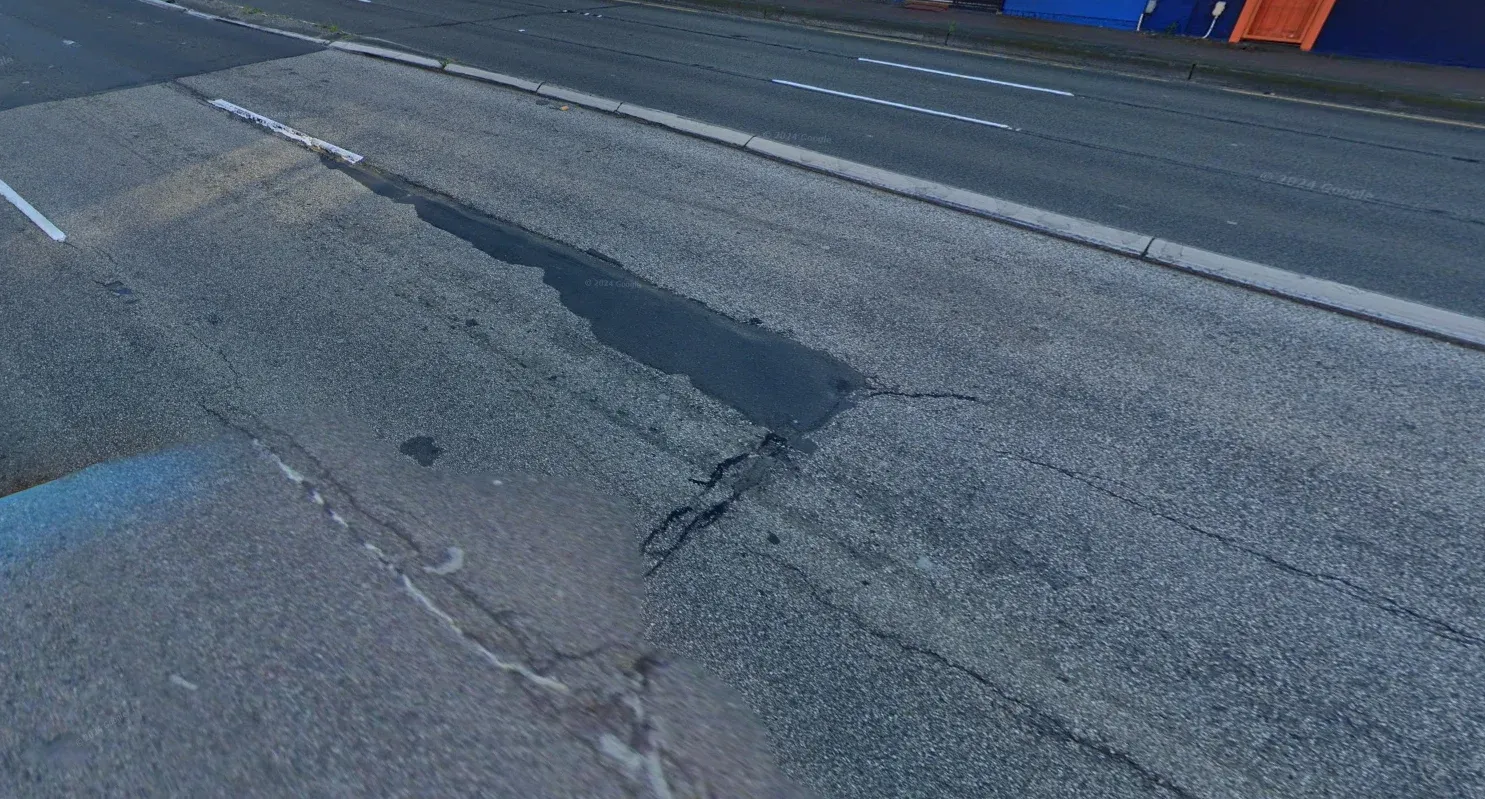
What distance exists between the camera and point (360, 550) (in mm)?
3592

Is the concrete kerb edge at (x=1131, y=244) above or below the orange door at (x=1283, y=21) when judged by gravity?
below

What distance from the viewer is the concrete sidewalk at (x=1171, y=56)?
11.2m

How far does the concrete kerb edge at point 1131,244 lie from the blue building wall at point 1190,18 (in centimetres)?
1142

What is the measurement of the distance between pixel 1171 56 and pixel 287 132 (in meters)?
14.4

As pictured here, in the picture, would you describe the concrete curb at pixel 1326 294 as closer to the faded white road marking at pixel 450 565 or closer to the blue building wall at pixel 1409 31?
the faded white road marking at pixel 450 565

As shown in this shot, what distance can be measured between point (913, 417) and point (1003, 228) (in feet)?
11.0

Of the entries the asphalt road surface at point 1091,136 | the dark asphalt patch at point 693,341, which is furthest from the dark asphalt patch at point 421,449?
the asphalt road surface at point 1091,136

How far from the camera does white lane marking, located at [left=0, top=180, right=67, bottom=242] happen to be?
6804 mm

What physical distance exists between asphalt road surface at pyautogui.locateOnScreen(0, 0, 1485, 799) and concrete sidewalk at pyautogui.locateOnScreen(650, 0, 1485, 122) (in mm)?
8534

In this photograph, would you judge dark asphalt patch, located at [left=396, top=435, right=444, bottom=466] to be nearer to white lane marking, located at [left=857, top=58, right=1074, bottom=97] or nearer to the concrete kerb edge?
the concrete kerb edge

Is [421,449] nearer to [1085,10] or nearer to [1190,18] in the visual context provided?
[1190,18]

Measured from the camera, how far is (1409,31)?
13.0 metres

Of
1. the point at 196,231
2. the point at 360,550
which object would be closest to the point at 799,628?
the point at 360,550

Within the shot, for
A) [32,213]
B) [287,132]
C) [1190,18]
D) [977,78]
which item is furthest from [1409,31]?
[32,213]
